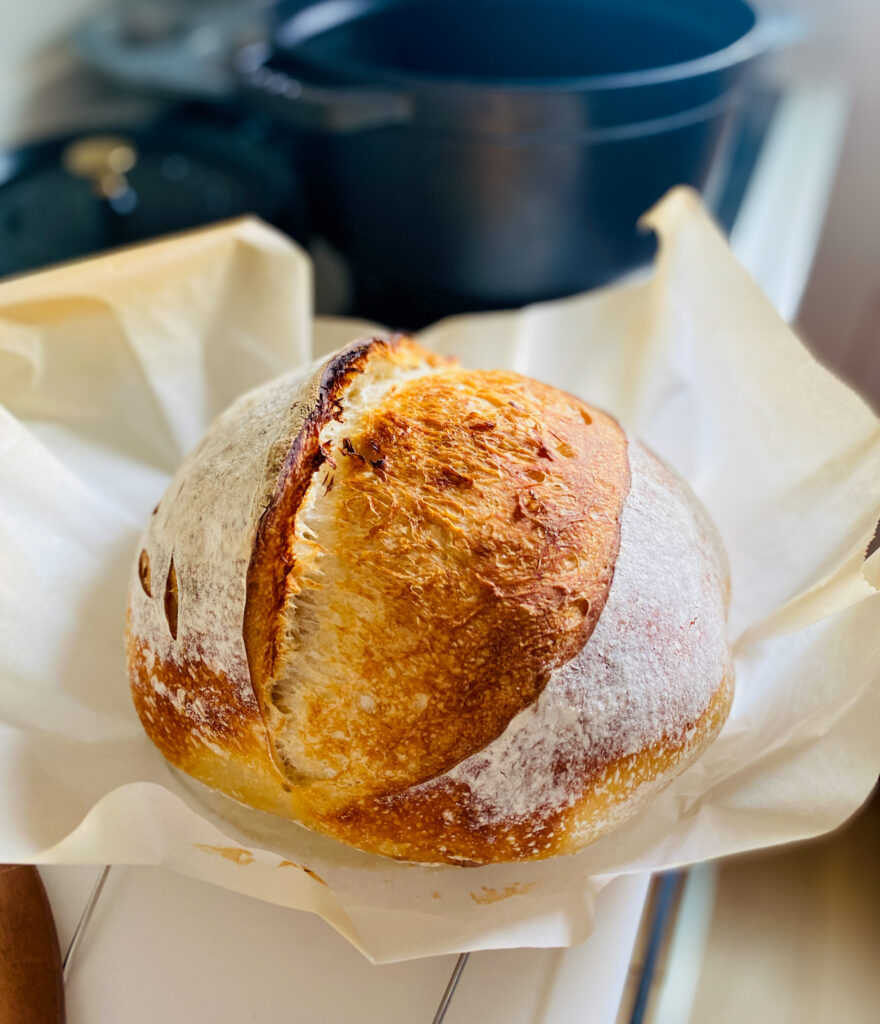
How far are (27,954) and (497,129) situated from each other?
30.5 inches

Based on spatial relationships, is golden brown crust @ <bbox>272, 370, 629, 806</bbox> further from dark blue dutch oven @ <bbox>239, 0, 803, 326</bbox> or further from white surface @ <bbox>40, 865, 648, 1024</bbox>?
dark blue dutch oven @ <bbox>239, 0, 803, 326</bbox>

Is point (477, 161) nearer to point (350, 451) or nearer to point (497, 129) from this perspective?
point (497, 129)

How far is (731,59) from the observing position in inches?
35.3

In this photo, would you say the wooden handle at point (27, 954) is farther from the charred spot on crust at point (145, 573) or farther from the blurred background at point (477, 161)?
the blurred background at point (477, 161)

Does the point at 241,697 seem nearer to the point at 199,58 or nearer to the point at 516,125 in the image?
the point at 516,125

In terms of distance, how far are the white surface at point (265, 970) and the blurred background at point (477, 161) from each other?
7.1 inches

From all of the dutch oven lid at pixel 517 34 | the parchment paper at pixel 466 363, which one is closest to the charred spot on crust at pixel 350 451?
the parchment paper at pixel 466 363

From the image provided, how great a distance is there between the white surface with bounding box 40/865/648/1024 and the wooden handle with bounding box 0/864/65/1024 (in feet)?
0.05

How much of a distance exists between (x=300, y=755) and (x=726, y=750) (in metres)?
0.31

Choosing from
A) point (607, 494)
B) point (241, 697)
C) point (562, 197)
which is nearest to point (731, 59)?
point (562, 197)

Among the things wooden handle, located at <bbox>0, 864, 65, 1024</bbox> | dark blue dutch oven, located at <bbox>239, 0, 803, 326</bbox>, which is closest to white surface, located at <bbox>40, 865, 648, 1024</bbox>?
wooden handle, located at <bbox>0, 864, 65, 1024</bbox>

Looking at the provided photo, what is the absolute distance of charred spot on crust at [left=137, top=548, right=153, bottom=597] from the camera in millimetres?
636

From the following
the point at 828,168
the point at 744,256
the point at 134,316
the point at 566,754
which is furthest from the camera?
the point at 828,168

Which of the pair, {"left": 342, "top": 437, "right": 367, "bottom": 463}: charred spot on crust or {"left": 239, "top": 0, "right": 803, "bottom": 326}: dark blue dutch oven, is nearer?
{"left": 342, "top": 437, "right": 367, "bottom": 463}: charred spot on crust
